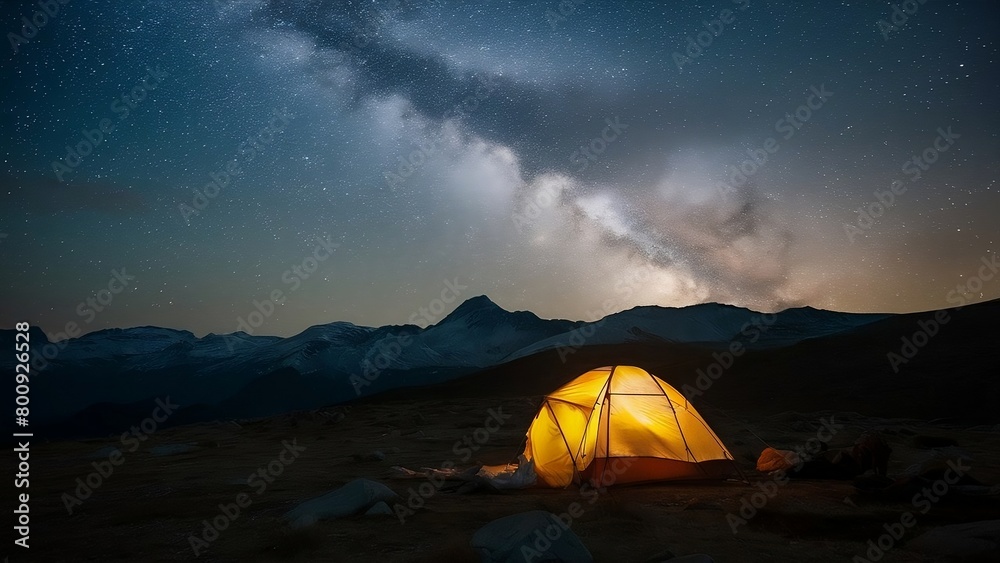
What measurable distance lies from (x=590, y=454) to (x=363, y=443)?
1188 centimetres

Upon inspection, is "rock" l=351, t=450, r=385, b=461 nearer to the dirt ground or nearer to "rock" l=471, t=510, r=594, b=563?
the dirt ground

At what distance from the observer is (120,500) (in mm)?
10617

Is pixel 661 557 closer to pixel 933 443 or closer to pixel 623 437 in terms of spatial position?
pixel 623 437

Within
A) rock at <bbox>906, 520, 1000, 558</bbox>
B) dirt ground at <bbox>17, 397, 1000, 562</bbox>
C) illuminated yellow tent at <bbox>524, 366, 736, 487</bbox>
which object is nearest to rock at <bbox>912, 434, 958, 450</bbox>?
dirt ground at <bbox>17, 397, 1000, 562</bbox>

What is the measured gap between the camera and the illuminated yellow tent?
36.7 feet

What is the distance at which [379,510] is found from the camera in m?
8.68

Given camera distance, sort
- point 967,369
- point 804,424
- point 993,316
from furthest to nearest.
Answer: point 993,316 → point 967,369 → point 804,424

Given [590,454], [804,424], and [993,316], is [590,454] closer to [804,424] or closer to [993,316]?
[804,424]

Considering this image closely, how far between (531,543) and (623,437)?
562 cm

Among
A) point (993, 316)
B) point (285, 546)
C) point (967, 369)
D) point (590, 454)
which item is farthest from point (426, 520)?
point (993, 316)

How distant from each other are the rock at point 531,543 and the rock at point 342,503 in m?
2.75

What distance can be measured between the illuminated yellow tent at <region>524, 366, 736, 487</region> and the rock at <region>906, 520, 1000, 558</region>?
4.67 m

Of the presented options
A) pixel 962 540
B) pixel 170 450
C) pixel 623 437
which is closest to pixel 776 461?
pixel 623 437

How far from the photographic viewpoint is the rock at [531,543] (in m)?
6.14
